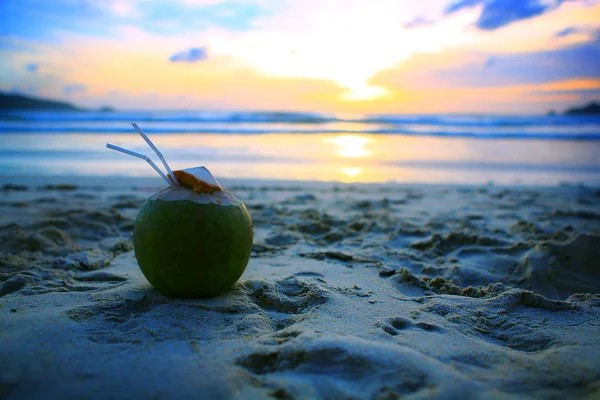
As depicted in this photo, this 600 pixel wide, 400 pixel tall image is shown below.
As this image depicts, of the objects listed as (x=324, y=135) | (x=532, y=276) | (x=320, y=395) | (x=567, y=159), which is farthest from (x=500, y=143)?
(x=320, y=395)

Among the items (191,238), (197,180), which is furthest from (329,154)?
(191,238)

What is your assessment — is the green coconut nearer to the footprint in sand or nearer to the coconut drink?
the coconut drink

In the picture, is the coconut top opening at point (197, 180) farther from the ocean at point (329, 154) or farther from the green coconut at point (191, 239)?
the ocean at point (329, 154)

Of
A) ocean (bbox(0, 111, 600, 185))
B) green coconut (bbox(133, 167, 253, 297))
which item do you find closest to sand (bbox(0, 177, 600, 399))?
green coconut (bbox(133, 167, 253, 297))

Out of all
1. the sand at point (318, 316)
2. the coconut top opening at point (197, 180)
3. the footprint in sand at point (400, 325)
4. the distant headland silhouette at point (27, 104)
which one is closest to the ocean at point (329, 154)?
the sand at point (318, 316)

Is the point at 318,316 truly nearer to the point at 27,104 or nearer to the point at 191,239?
the point at 191,239

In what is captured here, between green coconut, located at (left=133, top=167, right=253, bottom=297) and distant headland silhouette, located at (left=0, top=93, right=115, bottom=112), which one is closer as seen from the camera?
green coconut, located at (left=133, top=167, right=253, bottom=297)
